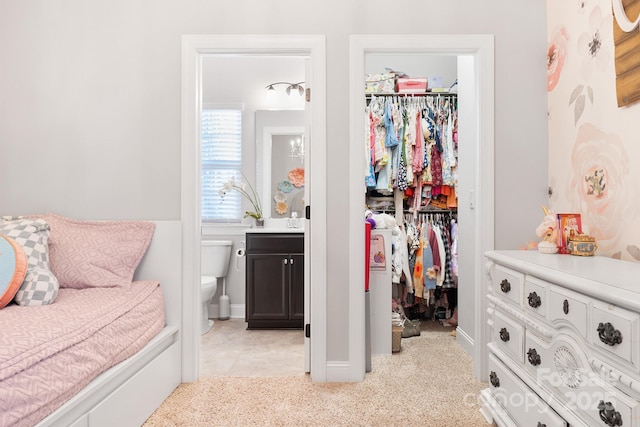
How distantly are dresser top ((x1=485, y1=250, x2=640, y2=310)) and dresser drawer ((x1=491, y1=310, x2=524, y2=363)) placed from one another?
0.24 m

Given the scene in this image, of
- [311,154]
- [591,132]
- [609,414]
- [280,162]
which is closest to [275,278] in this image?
[280,162]

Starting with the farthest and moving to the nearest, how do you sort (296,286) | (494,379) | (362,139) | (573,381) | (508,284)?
(296,286) < (362,139) < (494,379) < (508,284) < (573,381)

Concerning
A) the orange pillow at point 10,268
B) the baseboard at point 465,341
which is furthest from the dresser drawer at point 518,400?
the orange pillow at point 10,268

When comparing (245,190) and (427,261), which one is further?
(245,190)

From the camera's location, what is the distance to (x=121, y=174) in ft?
8.29

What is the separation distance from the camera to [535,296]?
1.59m

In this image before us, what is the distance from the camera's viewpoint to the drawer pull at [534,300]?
1569mm

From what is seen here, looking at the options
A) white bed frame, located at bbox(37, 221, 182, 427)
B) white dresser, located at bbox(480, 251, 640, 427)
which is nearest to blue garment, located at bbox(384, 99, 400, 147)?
white dresser, located at bbox(480, 251, 640, 427)

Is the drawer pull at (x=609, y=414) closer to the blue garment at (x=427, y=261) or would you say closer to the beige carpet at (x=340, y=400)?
the beige carpet at (x=340, y=400)

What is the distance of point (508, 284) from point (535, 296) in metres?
0.24

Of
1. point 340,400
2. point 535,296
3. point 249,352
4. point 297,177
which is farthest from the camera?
point 297,177

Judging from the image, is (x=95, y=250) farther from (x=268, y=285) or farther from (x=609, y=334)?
(x=609, y=334)

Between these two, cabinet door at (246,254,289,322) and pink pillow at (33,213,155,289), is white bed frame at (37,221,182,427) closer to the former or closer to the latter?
pink pillow at (33,213,155,289)

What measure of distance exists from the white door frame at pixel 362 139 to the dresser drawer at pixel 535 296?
33.6 inches
